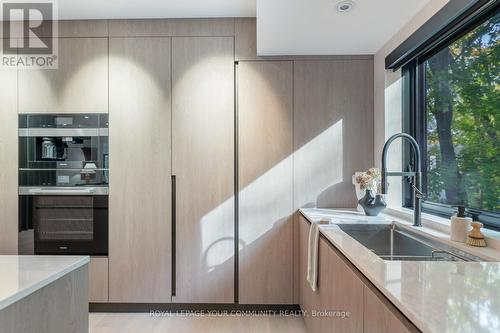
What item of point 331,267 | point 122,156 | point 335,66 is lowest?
point 331,267

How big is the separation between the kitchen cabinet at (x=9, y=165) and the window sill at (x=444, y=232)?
322 cm

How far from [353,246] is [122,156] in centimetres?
213

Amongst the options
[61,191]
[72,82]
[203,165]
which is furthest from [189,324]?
[72,82]

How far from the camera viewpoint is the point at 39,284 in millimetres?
1034

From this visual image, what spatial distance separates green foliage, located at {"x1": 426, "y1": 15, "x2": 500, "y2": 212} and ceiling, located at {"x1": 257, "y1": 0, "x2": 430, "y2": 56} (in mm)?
417

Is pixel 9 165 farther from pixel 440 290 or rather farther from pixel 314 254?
pixel 440 290

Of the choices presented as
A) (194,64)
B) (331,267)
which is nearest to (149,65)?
(194,64)

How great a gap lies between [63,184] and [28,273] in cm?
184

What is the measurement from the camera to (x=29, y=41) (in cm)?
276

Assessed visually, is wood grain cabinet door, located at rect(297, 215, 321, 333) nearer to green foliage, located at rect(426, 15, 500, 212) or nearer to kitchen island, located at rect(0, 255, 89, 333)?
green foliage, located at rect(426, 15, 500, 212)

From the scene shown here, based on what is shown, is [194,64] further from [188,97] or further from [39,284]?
[39,284]

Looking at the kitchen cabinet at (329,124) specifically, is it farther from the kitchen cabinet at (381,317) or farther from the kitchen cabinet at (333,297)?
the kitchen cabinet at (381,317)

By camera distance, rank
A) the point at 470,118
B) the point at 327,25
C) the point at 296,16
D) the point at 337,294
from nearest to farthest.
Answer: the point at 337,294
the point at 470,118
the point at 296,16
the point at 327,25

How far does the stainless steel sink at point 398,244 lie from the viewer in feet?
4.65
